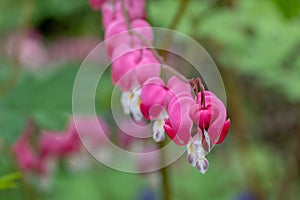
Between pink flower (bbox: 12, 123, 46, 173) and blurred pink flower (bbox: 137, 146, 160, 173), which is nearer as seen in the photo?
pink flower (bbox: 12, 123, 46, 173)

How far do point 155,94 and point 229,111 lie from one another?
6.00 ft

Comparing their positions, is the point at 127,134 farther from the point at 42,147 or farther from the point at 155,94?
the point at 155,94

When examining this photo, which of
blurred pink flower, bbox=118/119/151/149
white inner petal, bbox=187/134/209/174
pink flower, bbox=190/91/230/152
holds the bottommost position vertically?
white inner petal, bbox=187/134/209/174

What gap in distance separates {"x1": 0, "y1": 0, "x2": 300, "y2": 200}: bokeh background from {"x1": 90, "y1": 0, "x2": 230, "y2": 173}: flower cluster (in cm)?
43

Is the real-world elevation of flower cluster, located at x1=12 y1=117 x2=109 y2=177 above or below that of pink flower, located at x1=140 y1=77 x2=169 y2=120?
above

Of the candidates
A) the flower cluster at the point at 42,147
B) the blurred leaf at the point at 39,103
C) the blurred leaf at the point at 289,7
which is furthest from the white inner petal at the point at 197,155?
the flower cluster at the point at 42,147

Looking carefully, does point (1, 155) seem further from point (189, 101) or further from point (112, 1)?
point (189, 101)

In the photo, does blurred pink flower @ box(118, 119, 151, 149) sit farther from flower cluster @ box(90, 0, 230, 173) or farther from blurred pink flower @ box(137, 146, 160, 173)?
flower cluster @ box(90, 0, 230, 173)

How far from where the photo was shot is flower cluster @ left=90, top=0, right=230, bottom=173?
108 cm

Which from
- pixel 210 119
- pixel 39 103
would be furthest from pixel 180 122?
pixel 39 103

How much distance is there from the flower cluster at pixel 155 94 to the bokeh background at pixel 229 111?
16.8 inches

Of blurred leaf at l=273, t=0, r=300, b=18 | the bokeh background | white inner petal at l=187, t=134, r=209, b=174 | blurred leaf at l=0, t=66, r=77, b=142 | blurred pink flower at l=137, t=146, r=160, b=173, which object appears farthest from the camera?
blurred pink flower at l=137, t=146, r=160, b=173

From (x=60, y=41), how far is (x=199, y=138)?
327 centimetres

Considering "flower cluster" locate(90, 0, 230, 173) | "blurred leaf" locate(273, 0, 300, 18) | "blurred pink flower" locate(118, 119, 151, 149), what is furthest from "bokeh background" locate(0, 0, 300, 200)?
"flower cluster" locate(90, 0, 230, 173)
